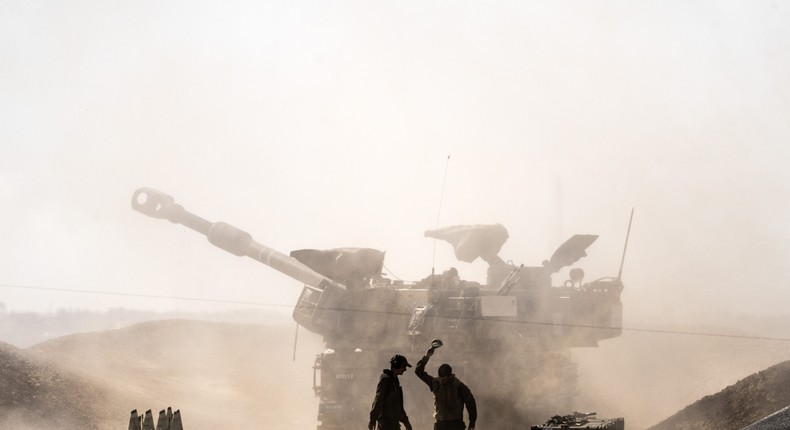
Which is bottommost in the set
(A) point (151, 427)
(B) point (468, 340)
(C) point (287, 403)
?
(C) point (287, 403)

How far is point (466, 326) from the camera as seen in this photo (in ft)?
57.6

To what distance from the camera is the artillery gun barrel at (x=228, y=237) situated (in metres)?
20.8

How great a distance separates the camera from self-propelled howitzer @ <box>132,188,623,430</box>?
57.3 feet

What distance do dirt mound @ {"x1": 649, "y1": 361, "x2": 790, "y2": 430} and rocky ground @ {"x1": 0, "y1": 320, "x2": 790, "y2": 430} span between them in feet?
0.07

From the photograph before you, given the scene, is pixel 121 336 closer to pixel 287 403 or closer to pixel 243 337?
pixel 243 337

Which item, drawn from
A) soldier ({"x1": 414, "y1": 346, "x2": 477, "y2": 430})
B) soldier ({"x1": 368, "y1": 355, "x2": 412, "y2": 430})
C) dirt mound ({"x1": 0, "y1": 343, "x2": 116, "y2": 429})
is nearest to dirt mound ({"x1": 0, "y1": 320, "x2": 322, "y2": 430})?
dirt mound ({"x1": 0, "y1": 343, "x2": 116, "y2": 429})

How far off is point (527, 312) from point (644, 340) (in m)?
19.9

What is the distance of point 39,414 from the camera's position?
18.1 m

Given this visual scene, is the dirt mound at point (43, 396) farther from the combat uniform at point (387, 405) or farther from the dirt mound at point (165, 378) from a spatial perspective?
the combat uniform at point (387, 405)

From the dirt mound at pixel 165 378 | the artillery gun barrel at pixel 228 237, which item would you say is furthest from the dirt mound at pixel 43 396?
the artillery gun barrel at pixel 228 237

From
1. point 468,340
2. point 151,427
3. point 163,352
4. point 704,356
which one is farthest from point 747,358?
point 151,427

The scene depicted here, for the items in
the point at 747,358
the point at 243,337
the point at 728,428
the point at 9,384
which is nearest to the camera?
the point at 728,428

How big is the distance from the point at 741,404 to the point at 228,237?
13.6 metres

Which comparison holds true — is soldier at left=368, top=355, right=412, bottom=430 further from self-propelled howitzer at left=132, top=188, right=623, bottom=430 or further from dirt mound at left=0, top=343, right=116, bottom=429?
dirt mound at left=0, top=343, right=116, bottom=429
